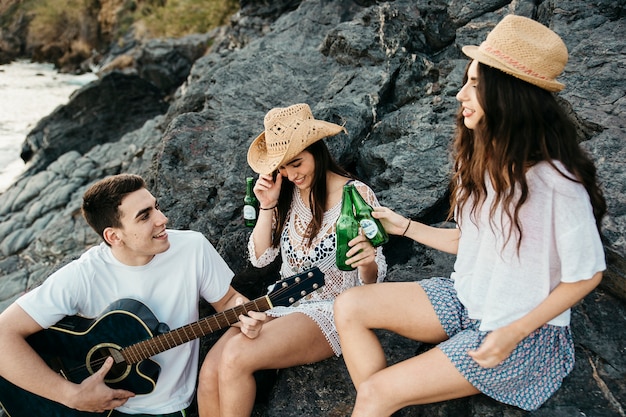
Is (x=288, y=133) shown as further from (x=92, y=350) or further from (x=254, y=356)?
(x=92, y=350)

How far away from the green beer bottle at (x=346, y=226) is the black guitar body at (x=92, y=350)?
3.81ft

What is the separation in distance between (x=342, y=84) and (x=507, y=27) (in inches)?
122

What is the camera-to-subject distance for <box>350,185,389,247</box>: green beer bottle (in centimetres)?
296

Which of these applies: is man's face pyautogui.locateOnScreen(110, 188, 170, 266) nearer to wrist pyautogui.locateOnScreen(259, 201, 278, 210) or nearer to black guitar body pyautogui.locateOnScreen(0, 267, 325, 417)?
black guitar body pyautogui.locateOnScreen(0, 267, 325, 417)

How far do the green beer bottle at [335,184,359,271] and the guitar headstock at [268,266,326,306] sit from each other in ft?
0.77

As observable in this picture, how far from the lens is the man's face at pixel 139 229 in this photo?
3295 millimetres

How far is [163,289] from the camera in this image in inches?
134

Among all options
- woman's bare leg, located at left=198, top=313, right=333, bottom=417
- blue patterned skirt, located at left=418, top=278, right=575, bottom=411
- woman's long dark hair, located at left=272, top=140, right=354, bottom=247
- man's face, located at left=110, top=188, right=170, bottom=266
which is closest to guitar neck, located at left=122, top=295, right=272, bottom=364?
woman's bare leg, located at left=198, top=313, right=333, bottom=417

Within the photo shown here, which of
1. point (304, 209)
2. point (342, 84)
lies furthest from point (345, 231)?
point (342, 84)

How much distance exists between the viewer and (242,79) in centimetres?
580

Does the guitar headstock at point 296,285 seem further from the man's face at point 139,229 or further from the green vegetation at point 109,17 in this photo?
the green vegetation at point 109,17

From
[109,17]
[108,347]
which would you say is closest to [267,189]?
[108,347]

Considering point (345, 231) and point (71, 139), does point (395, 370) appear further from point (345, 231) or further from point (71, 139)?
point (71, 139)

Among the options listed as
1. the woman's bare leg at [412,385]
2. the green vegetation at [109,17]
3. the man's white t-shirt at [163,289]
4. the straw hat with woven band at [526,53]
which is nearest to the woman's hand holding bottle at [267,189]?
the man's white t-shirt at [163,289]
